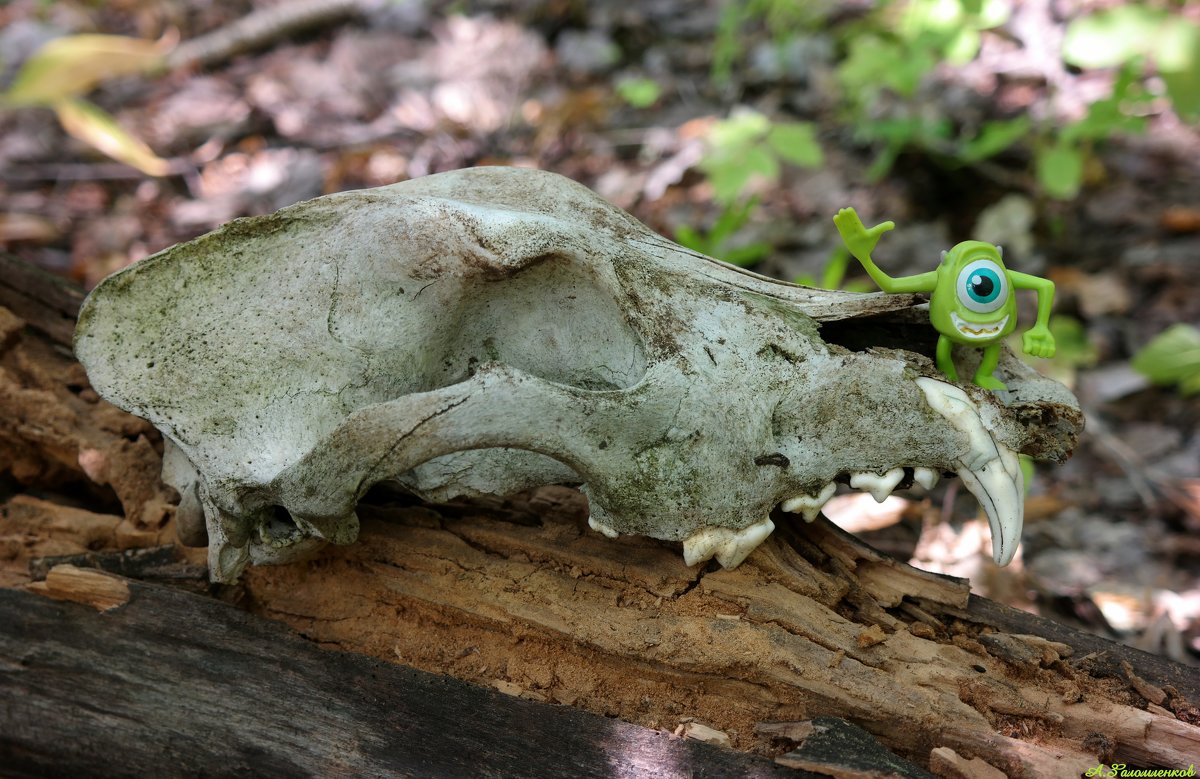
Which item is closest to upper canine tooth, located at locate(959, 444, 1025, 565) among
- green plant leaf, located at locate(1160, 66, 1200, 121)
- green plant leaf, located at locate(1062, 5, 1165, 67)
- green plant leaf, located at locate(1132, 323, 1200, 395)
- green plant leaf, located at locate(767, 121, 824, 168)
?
green plant leaf, located at locate(1132, 323, 1200, 395)

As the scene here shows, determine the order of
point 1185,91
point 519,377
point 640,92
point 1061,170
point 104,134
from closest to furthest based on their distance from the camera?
point 519,377 < point 1185,91 < point 1061,170 < point 104,134 < point 640,92

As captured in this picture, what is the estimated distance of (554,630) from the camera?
6.91 feet

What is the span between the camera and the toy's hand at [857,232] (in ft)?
6.69

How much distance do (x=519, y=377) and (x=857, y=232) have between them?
92 centimetres

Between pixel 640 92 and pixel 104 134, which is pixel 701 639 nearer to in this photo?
pixel 640 92

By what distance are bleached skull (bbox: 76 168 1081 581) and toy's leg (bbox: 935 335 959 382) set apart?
0.31 feet

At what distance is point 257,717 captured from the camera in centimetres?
200

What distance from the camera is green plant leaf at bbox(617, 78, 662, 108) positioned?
20.5ft

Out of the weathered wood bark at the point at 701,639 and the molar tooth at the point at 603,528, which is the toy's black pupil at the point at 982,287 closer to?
the weathered wood bark at the point at 701,639

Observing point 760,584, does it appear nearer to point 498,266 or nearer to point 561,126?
point 498,266

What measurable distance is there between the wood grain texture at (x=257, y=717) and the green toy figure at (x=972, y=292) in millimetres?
1107

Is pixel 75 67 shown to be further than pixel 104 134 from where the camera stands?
Yes

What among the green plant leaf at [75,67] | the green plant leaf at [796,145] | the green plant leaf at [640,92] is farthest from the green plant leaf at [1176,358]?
the green plant leaf at [75,67]

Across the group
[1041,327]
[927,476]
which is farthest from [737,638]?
[1041,327]
